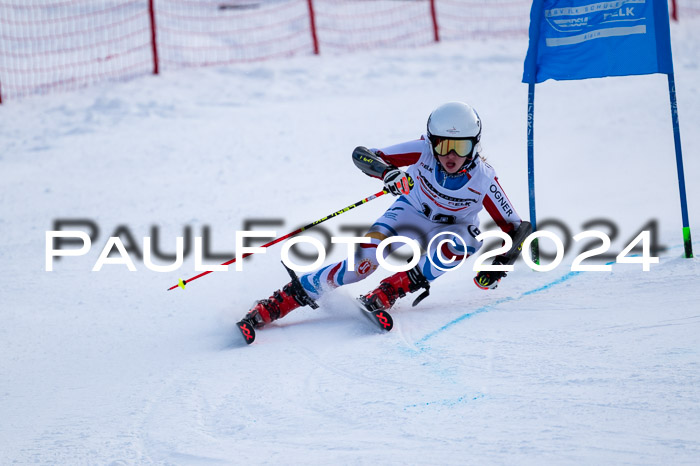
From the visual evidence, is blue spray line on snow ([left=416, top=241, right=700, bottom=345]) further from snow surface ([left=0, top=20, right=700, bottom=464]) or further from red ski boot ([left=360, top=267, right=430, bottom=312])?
red ski boot ([left=360, top=267, right=430, bottom=312])

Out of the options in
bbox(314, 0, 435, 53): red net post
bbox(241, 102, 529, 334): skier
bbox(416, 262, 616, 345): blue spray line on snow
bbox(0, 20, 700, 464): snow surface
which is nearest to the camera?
bbox(0, 20, 700, 464): snow surface

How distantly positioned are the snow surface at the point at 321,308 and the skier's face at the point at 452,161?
0.92m

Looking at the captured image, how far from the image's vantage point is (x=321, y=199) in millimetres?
8062

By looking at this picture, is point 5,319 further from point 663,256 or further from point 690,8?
point 690,8

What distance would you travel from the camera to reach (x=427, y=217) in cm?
521

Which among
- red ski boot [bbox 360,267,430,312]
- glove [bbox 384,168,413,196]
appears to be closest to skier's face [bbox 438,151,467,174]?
glove [bbox 384,168,413,196]

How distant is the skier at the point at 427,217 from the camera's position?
4.93 metres

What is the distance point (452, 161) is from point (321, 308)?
135 cm

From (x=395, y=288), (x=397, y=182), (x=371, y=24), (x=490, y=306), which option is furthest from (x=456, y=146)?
(x=371, y=24)

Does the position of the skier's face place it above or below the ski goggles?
below

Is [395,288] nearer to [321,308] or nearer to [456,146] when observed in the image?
[321,308]

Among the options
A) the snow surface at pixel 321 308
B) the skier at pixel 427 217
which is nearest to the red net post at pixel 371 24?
the snow surface at pixel 321 308

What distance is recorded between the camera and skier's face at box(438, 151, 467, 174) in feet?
16.0

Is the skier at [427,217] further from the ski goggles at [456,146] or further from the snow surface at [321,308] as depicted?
the snow surface at [321,308]
